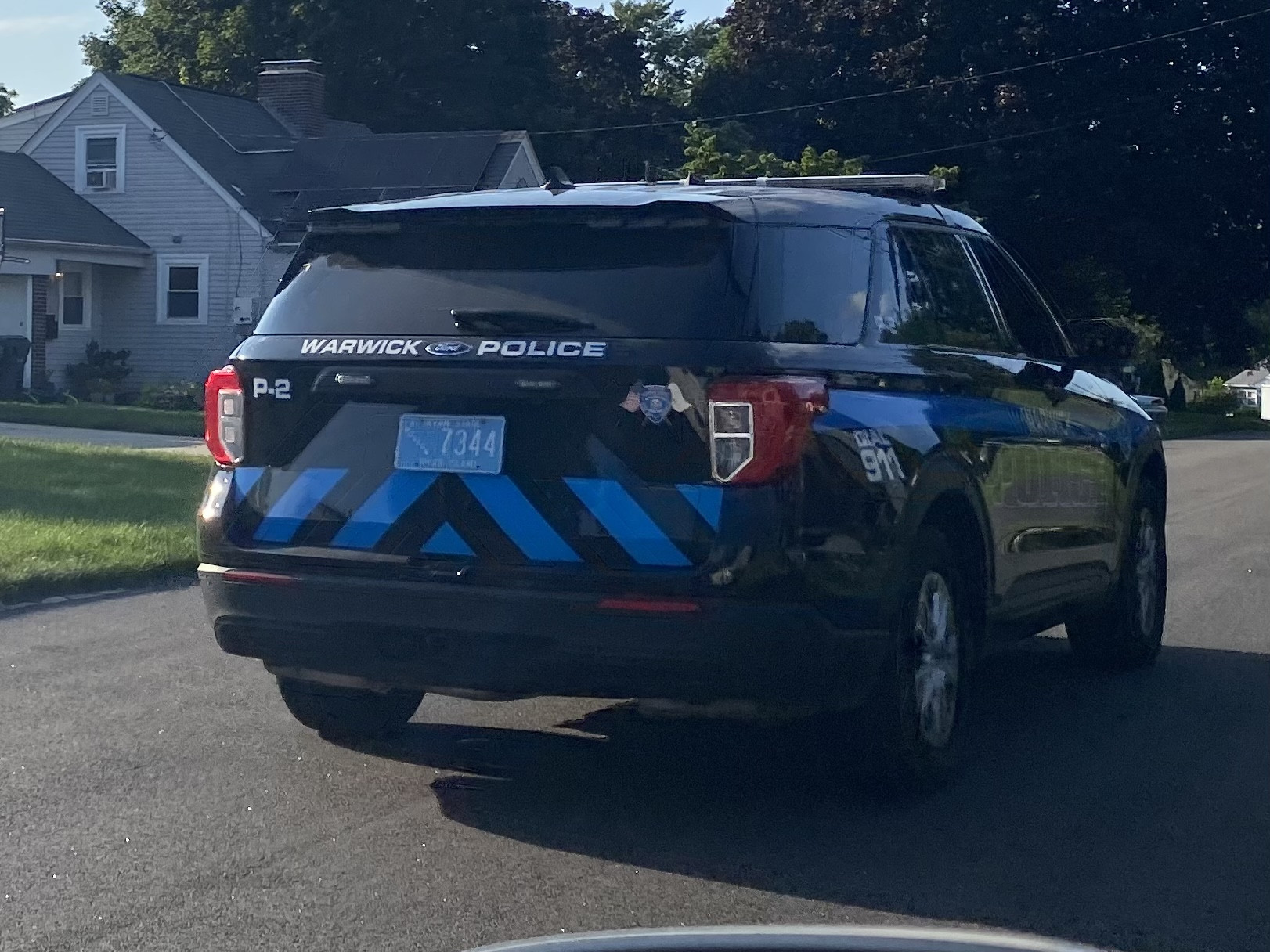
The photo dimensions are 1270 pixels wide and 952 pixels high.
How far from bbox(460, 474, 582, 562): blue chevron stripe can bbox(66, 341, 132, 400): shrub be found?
28340mm

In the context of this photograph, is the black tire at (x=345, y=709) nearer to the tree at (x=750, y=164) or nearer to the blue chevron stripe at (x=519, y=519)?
the blue chevron stripe at (x=519, y=519)

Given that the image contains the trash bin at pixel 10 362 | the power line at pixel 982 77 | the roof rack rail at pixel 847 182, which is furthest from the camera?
the power line at pixel 982 77

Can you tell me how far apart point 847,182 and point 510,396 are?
2.29 metres

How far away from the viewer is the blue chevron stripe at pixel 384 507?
17.4 feet

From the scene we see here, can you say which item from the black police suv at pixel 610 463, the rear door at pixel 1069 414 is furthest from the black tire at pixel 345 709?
the rear door at pixel 1069 414

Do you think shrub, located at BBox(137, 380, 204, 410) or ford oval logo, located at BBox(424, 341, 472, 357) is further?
shrub, located at BBox(137, 380, 204, 410)

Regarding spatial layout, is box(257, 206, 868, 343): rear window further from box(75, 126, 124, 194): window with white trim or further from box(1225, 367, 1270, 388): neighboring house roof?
box(1225, 367, 1270, 388): neighboring house roof

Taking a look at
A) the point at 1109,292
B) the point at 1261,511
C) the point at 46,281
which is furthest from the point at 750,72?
the point at 1261,511

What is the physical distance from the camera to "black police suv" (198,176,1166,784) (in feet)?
16.5

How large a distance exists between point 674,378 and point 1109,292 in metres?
43.3

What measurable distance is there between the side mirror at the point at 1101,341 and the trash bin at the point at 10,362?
25033 mm

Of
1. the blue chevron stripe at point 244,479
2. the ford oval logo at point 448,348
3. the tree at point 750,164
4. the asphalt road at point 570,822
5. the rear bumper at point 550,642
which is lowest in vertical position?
the asphalt road at point 570,822

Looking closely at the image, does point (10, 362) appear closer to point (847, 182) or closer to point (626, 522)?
point (847, 182)

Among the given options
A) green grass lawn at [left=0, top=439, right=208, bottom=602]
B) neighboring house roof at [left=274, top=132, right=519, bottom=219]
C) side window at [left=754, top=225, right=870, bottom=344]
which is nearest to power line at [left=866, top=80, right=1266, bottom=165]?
neighboring house roof at [left=274, top=132, right=519, bottom=219]
